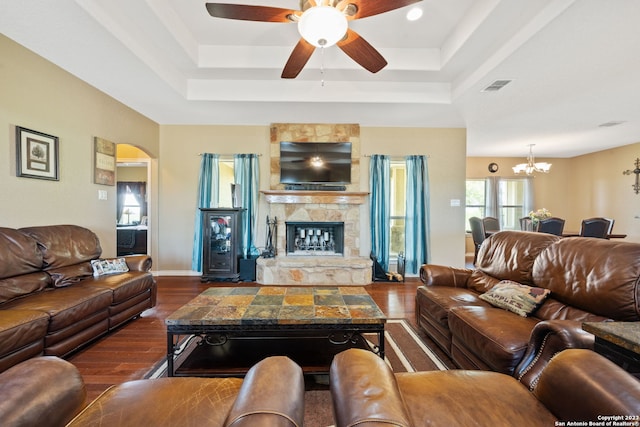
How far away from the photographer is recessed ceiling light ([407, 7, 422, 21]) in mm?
2650

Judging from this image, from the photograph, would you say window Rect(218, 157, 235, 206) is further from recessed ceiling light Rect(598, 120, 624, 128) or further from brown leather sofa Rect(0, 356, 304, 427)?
recessed ceiling light Rect(598, 120, 624, 128)

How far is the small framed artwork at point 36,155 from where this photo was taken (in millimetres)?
2596

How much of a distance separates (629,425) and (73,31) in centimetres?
415

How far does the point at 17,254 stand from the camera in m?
2.26

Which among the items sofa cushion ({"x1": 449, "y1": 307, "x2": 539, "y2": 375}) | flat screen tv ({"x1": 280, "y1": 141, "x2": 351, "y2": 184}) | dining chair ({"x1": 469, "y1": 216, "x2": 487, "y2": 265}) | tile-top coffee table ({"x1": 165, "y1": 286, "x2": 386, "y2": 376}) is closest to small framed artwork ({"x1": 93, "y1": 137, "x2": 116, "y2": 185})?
flat screen tv ({"x1": 280, "y1": 141, "x2": 351, "y2": 184})

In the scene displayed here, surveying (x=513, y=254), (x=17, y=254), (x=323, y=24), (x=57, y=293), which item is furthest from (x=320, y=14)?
(x=17, y=254)

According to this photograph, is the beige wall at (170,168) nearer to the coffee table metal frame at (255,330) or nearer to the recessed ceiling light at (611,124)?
the recessed ceiling light at (611,124)

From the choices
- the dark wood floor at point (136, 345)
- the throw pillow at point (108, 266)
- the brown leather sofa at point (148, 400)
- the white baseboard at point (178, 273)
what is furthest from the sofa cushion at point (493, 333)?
the white baseboard at point (178, 273)

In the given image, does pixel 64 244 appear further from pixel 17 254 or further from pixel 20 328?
pixel 20 328

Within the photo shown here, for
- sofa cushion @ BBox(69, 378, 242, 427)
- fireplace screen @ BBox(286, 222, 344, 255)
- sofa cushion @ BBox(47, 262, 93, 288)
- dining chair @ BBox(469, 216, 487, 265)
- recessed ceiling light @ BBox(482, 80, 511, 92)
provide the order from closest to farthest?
1. sofa cushion @ BBox(69, 378, 242, 427)
2. sofa cushion @ BBox(47, 262, 93, 288)
3. recessed ceiling light @ BBox(482, 80, 511, 92)
4. fireplace screen @ BBox(286, 222, 344, 255)
5. dining chair @ BBox(469, 216, 487, 265)

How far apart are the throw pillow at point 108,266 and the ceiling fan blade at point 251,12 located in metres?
2.69

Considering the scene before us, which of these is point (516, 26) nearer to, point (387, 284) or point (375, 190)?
point (375, 190)

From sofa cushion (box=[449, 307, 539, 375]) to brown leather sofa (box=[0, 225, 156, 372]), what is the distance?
290 centimetres

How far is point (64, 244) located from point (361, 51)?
3.44 metres
